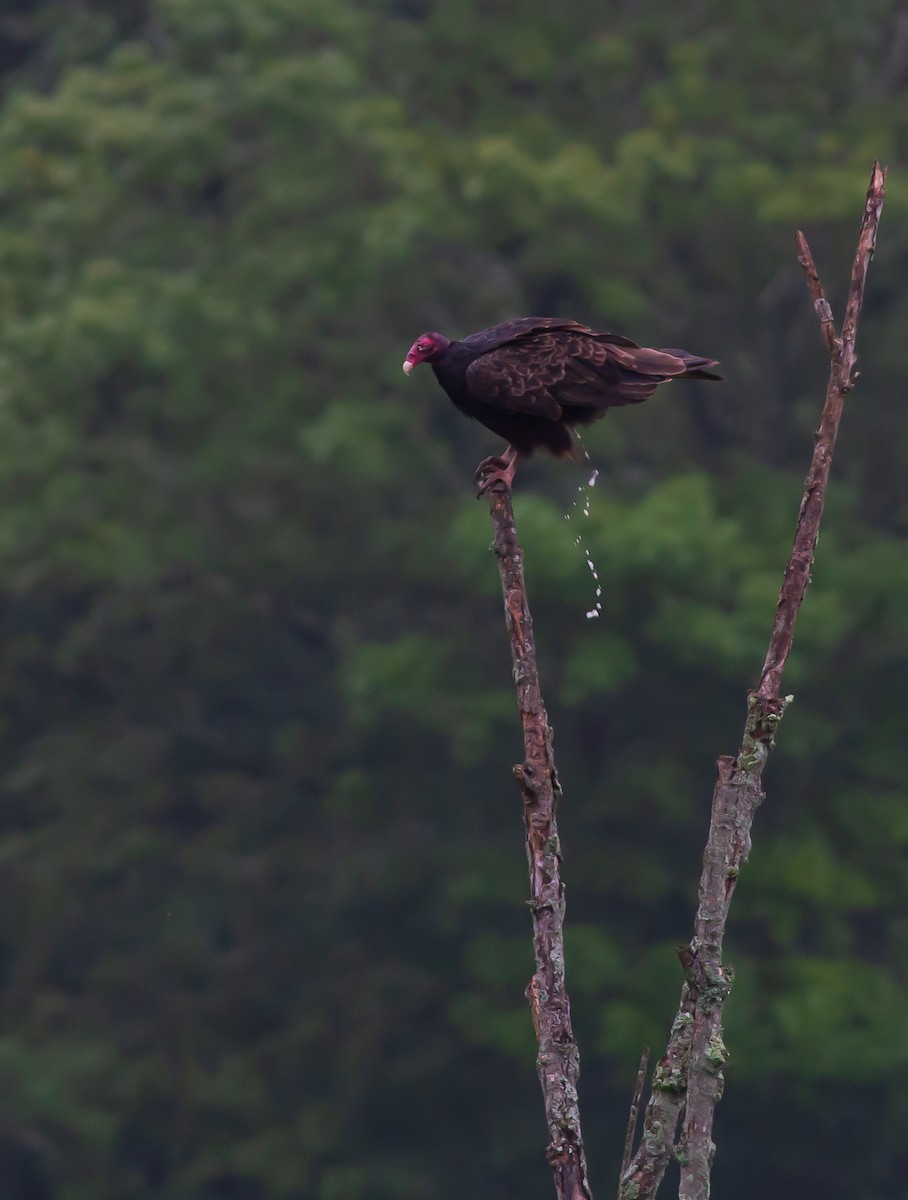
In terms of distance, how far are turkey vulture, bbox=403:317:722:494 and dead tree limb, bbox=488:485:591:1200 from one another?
2104 millimetres

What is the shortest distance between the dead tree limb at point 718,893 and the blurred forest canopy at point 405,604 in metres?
9.15

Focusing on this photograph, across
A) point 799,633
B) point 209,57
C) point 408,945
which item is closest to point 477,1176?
point 408,945

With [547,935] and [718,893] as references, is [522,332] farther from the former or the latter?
[718,893]

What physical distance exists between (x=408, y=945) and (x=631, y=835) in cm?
186

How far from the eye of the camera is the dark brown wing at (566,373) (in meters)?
5.24

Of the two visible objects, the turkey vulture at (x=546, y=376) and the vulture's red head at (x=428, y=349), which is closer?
the turkey vulture at (x=546, y=376)

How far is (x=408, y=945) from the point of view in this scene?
556 inches

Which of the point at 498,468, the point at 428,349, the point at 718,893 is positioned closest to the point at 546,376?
the point at 428,349

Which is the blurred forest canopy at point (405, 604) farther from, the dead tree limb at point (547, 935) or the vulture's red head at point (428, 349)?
the dead tree limb at point (547, 935)

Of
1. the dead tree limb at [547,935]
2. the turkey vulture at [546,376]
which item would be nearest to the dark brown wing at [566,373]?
the turkey vulture at [546,376]

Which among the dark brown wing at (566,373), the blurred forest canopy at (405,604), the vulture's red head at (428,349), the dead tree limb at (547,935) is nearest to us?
the dead tree limb at (547,935)

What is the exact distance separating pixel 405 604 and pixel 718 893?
11.6m

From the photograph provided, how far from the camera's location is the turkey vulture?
5250mm

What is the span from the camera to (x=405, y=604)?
1417cm
